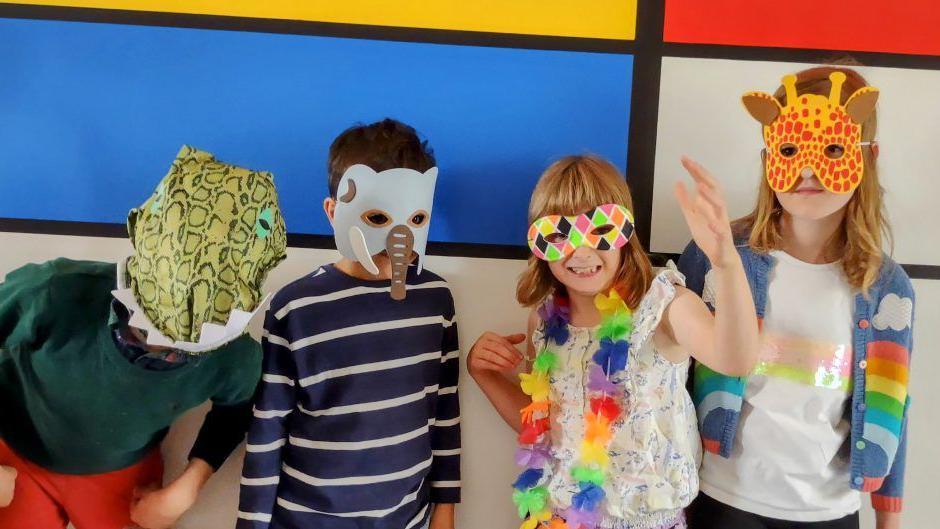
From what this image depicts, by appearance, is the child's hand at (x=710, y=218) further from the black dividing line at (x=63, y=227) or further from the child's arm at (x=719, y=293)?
the black dividing line at (x=63, y=227)

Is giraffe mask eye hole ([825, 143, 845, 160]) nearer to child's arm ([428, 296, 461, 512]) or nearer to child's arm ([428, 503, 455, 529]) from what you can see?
child's arm ([428, 296, 461, 512])

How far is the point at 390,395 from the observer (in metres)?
1.24

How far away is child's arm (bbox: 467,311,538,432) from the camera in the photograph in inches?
50.1

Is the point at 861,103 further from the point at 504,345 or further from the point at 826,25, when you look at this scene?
the point at 504,345

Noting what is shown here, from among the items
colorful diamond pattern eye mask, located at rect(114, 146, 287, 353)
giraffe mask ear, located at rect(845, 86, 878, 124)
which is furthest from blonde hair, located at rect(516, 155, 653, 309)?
colorful diamond pattern eye mask, located at rect(114, 146, 287, 353)

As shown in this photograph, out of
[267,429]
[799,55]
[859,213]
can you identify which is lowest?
[267,429]

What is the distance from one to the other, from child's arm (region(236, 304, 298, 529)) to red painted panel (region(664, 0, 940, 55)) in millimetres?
1035

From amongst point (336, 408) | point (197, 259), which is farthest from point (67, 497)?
point (197, 259)

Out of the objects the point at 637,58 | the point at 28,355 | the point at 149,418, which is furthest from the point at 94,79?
the point at 637,58

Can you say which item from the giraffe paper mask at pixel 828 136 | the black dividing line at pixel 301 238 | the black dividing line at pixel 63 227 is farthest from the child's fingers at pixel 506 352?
the black dividing line at pixel 63 227

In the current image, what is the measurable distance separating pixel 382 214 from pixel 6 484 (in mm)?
769

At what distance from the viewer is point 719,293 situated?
0.96 m

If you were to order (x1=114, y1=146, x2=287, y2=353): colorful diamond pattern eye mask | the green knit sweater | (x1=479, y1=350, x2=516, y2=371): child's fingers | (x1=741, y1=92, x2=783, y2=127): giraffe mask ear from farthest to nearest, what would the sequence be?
(x1=479, y1=350, x2=516, y2=371): child's fingers
(x1=741, y1=92, x2=783, y2=127): giraffe mask ear
the green knit sweater
(x1=114, y1=146, x2=287, y2=353): colorful diamond pattern eye mask

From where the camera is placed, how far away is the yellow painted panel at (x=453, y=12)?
4.35 ft
